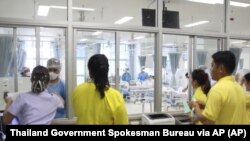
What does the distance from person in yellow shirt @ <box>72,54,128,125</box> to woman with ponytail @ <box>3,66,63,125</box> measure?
0.40 metres

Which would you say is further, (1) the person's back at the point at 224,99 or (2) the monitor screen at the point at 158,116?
(2) the monitor screen at the point at 158,116

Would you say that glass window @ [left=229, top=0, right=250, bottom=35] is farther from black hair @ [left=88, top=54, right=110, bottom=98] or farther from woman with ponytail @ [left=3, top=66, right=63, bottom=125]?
woman with ponytail @ [left=3, top=66, right=63, bottom=125]

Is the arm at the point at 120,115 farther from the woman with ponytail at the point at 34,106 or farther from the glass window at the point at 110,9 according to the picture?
the glass window at the point at 110,9

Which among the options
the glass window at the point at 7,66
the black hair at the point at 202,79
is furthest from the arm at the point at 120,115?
the glass window at the point at 7,66

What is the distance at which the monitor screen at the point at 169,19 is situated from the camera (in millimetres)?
4191

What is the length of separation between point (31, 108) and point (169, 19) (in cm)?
290

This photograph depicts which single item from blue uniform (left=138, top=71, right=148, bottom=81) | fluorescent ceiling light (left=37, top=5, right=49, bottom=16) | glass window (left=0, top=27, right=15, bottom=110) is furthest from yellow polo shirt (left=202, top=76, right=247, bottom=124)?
blue uniform (left=138, top=71, right=148, bottom=81)

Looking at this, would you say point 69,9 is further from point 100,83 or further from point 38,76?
point 100,83

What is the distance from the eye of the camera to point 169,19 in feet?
13.9

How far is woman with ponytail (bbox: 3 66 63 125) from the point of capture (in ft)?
6.49

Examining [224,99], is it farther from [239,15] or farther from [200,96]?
[239,15]

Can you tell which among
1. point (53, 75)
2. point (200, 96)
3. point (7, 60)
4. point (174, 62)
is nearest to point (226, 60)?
point (200, 96)

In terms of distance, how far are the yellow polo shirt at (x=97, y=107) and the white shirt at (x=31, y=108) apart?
398 millimetres

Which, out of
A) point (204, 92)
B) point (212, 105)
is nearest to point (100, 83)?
point (212, 105)
